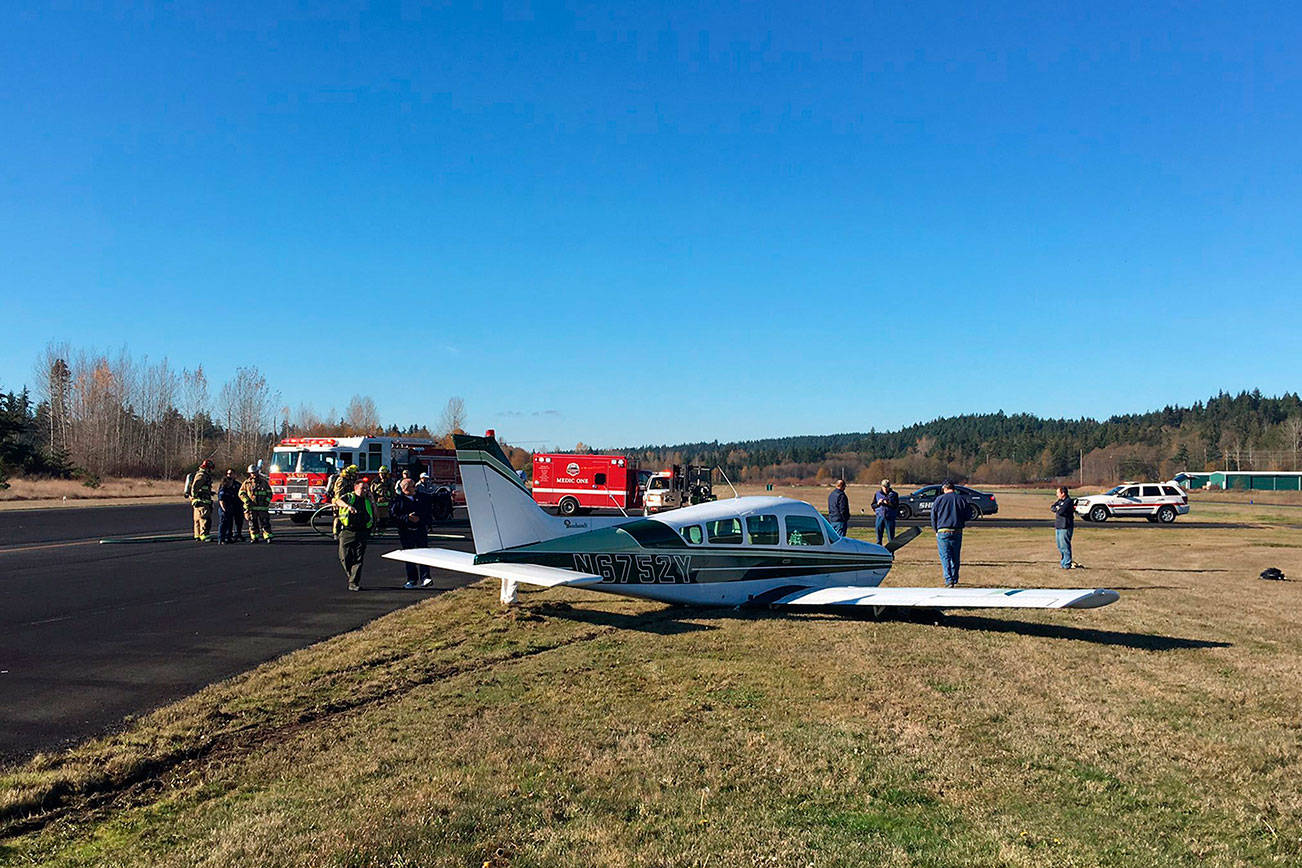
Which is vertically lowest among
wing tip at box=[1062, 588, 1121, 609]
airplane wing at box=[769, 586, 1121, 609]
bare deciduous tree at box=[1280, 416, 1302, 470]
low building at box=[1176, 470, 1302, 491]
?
low building at box=[1176, 470, 1302, 491]

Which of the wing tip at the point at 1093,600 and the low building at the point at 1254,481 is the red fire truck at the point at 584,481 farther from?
the low building at the point at 1254,481

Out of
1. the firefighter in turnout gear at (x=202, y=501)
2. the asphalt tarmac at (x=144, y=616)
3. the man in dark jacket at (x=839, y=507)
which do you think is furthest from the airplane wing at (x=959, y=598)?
the firefighter in turnout gear at (x=202, y=501)

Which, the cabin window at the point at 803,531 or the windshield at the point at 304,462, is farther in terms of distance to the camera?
the windshield at the point at 304,462

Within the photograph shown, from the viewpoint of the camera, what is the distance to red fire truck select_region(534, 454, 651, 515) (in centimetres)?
3900

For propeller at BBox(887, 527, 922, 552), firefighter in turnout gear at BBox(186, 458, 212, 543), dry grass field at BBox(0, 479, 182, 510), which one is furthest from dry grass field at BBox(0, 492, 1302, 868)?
dry grass field at BBox(0, 479, 182, 510)

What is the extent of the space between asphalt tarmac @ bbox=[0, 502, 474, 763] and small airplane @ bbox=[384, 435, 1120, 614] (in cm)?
236

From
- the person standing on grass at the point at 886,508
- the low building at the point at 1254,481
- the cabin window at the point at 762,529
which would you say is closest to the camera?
the cabin window at the point at 762,529

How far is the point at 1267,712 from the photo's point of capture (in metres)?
6.70

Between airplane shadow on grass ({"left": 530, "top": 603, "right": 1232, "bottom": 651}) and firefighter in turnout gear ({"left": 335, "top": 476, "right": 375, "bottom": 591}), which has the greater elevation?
firefighter in turnout gear ({"left": 335, "top": 476, "right": 375, "bottom": 591})

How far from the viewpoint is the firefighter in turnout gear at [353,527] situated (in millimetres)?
13883

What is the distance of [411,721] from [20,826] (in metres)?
2.51

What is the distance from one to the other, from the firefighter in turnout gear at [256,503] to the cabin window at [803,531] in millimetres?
16089

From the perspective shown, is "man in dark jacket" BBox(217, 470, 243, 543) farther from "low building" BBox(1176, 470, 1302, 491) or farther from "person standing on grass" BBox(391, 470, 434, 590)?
"low building" BBox(1176, 470, 1302, 491)

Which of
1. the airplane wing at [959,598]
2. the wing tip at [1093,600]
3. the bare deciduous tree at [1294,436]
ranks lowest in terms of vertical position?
the airplane wing at [959,598]
